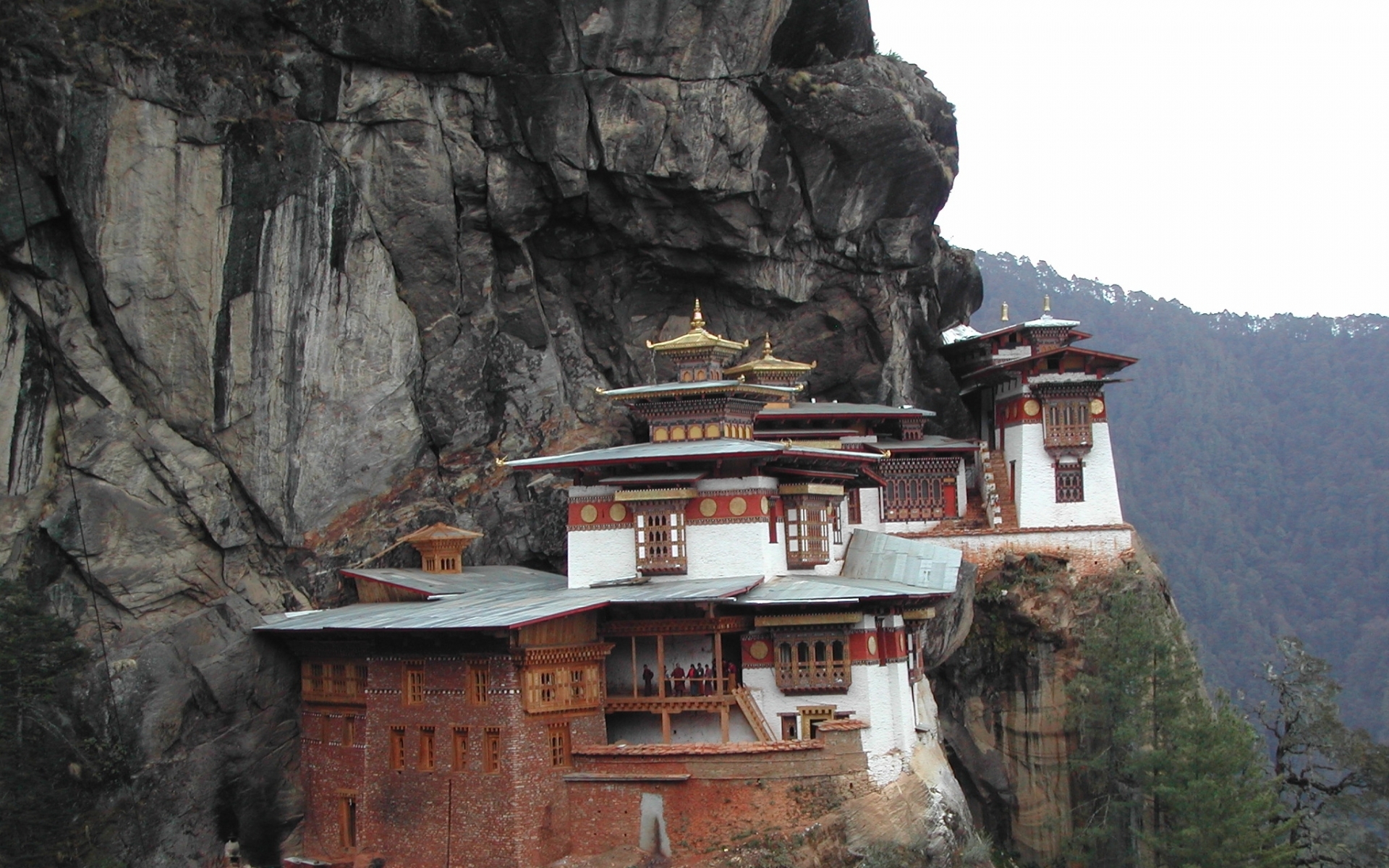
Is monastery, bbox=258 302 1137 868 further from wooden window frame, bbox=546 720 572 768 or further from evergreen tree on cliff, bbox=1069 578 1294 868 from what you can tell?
evergreen tree on cliff, bbox=1069 578 1294 868

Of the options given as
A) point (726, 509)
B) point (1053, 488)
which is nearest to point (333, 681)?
point (726, 509)

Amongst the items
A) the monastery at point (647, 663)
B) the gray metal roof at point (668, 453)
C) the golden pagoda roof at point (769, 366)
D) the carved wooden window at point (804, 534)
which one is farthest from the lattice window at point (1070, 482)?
the gray metal roof at point (668, 453)

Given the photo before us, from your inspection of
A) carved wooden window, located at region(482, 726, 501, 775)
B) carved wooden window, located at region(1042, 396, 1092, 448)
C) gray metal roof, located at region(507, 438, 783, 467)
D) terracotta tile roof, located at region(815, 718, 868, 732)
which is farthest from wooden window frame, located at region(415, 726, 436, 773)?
carved wooden window, located at region(1042, 396, 1092, 448)

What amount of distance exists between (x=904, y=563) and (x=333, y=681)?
→ 1244 cm

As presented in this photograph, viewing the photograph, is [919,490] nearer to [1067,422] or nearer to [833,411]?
[833,411]

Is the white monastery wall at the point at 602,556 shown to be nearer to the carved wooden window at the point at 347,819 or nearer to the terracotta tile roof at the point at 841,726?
the terracotta tile roof at the point at 841,726

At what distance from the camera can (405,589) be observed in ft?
117

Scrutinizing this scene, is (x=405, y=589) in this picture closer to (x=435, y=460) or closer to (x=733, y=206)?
(x=435, y=460)

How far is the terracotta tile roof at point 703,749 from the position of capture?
3064 centimetres

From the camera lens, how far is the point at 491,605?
3241 centimetres

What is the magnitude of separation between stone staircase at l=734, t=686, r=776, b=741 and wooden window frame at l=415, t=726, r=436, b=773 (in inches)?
240

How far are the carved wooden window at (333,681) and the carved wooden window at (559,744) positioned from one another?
13.6ft

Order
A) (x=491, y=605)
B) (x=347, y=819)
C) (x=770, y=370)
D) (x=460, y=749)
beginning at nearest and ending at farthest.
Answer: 1. (x=460, y=749)
2. (x=491, y=605)
3. (x=347, y=819)
4. (x=770, y=370)

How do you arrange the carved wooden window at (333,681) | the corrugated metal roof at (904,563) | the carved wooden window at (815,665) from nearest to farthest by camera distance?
the carved wooden window at (815,665), the carved wooden window at (333,681), the corrugated metal roof at (904,563)
